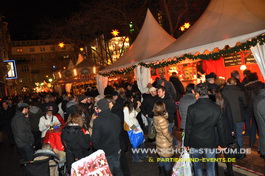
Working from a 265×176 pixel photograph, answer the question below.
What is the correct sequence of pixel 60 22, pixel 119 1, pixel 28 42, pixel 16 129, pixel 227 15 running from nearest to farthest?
pixel 16 129 → pixel 227 15 → pixel 119 1 → pixel 60 22 → pixel 28 42

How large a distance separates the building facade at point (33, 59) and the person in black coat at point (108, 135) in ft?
244

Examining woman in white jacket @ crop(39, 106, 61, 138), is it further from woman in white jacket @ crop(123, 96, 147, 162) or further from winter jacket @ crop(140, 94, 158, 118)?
winter jacket @ crop(140, 94, 158, 118)

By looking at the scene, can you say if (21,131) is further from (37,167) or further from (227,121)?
(227,121)

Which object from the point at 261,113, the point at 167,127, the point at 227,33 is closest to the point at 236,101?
the point at 261,113

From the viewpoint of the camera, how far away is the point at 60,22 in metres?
19.1

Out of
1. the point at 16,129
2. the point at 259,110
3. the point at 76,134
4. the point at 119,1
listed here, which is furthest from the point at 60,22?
the point at 259,110

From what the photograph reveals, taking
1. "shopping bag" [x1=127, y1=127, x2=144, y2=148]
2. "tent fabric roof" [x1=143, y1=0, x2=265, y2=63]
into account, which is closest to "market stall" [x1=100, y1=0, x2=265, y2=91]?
"tent fabric roof" [x1=143, y1=0, x2=265, y2=63]

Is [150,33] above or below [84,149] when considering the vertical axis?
above

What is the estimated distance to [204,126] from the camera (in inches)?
151

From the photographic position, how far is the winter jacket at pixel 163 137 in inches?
178

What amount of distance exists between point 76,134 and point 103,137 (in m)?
0.65

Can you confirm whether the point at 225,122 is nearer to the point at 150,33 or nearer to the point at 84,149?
the point at 84,149

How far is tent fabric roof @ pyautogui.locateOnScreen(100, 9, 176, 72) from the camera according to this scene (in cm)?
1070

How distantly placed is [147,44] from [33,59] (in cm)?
7585
